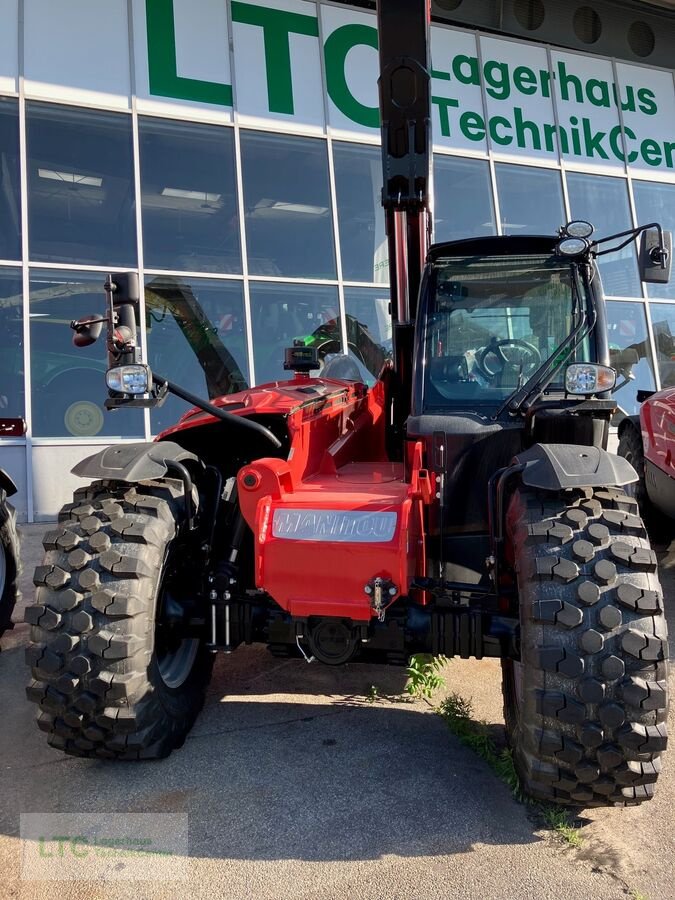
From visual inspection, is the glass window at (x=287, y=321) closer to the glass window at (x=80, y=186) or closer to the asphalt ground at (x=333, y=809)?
the glass window at (x=80, y=186)

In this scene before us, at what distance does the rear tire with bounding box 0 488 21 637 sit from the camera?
14.8 feet

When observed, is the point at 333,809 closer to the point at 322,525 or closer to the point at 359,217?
the point at 322,525

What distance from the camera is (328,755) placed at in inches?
129

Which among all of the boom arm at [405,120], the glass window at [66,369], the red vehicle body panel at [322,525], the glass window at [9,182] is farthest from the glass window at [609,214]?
the red vehicle body panel at [322,525]

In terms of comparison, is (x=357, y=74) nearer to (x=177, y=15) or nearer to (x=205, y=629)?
(x=177, y=15)

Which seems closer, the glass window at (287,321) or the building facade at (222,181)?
the building facade at (222,181)

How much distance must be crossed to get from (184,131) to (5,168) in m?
2.37

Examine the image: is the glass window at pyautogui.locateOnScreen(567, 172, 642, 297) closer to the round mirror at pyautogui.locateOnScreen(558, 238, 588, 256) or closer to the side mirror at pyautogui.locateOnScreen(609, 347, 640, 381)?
the side mirror at pyautogui.locateOnScreen(609, 347, 640, 381)

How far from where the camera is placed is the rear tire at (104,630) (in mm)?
2906

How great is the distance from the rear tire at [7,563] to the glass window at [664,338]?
11.5m

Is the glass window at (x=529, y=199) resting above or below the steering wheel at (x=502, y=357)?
above

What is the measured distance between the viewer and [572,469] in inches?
114

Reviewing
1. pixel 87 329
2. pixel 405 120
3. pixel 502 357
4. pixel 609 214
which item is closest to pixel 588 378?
pixel 502 357

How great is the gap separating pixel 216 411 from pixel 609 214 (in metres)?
11.8
